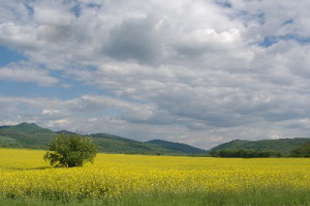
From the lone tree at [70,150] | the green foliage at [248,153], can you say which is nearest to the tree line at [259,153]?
the green foliage at [248,153]

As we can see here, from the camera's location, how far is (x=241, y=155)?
88.6 metres

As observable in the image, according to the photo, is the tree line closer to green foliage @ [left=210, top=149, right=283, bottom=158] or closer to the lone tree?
green foliage @ [left=210, top=149, right=283, bottom=158]

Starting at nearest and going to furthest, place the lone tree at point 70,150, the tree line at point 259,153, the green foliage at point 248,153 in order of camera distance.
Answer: the lone tree at point 70,150
the tree line at point 259,153
the green foliage at point 248,153

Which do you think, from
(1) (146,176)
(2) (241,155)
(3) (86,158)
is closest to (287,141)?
(2) (241,155)

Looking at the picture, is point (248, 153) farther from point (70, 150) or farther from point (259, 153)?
point (70, 150)

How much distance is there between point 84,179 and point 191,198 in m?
8.59

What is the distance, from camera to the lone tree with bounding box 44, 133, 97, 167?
37.0m

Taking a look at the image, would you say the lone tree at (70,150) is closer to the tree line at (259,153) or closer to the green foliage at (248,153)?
the tree line at (259,153)

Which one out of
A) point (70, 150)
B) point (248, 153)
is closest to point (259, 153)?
point (248, 153)

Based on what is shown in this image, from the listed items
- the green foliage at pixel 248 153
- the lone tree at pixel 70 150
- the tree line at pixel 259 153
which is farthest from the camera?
the green foliage at pixel 248 153

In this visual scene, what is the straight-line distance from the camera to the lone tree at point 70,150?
3703 centimetres

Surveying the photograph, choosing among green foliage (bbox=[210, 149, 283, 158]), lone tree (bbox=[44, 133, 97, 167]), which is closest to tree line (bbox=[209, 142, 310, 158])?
green foliage (bbox=[210, 149, 283, 158])

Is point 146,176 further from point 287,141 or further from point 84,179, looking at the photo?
point 287,141

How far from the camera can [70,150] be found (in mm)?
37281
